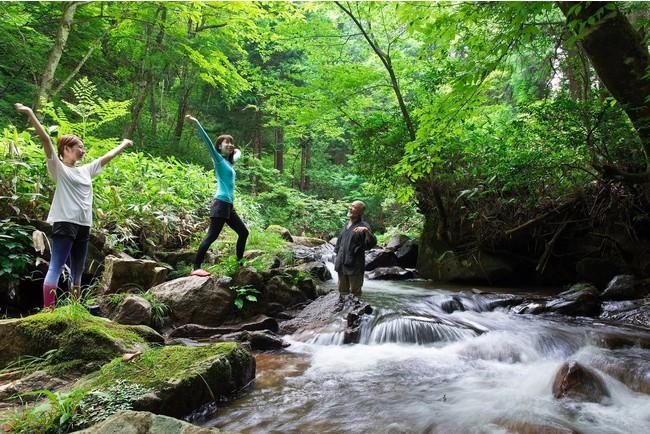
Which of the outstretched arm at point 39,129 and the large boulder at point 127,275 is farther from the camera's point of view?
the large boulder at point 127,275

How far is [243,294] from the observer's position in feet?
19.0

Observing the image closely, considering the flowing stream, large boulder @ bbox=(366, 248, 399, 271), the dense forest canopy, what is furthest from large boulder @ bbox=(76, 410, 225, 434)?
large boulder @ bbox=(366, 248, 399, 271)

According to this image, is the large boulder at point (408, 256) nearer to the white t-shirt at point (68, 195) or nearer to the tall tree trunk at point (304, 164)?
the white t-shirt at point (68, 195)

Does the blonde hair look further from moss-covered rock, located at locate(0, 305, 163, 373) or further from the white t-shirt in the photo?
moss-covered rock, located at locate(0, 305, 163, 373)

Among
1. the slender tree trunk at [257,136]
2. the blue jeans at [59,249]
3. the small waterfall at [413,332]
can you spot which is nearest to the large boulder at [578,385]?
the small waterfall at [413,332]

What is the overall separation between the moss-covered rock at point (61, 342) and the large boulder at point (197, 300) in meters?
1.81

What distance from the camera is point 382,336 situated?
5.22 metres

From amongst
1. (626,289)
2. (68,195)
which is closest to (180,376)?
(68,195)

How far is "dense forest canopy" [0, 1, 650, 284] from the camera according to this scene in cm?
489

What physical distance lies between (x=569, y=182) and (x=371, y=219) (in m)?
16.6

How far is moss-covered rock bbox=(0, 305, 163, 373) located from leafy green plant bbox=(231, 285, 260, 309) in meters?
2.10

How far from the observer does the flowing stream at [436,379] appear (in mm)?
2936

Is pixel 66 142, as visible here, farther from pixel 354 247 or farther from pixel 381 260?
pixel 381 260

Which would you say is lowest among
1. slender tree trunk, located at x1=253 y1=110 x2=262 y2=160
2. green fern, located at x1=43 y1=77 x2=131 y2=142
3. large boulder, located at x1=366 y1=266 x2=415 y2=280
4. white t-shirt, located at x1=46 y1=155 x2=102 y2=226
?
large boulder, located at x1=366 y1=266 x2=415 y2=280
